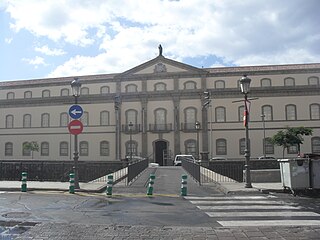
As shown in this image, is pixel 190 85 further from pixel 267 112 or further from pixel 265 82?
pixel 267 112

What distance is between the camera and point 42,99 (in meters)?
52.6

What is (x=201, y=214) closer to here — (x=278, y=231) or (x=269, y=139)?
(x=278, y=231)

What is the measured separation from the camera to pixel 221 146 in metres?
46.7

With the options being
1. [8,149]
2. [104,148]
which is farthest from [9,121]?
[104,148]

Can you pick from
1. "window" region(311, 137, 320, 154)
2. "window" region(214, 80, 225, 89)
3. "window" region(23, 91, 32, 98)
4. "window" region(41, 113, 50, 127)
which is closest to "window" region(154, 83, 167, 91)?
"window" region(214, 80, 225, 89)

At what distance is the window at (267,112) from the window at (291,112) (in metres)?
2.15

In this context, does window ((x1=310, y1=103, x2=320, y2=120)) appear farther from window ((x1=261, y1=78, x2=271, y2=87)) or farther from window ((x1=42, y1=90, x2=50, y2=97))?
window ((x1=42, y1=90, x2=50, y2=97))

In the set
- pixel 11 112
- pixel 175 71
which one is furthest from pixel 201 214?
pixel 11 112

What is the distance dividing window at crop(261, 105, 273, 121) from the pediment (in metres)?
9.56

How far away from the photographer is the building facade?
46406 mm

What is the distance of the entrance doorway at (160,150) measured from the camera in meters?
47.9

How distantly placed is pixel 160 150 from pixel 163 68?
11.4 m

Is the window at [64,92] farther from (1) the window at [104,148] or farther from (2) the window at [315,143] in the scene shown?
(2) the window at [315,143]

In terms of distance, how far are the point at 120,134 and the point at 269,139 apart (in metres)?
19.7
